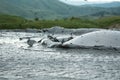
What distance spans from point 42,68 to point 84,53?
10.1 metres

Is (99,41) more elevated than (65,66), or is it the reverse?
(99,41)

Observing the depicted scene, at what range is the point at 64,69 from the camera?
77.0ft

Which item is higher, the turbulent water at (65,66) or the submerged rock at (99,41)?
the submerged rock at (99,41)

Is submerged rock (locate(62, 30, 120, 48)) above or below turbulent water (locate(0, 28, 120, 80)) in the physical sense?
above

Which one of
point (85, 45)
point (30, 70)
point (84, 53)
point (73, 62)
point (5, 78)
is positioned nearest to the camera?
point (5, 78)

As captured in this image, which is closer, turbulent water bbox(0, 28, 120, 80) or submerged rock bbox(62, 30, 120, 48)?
turbulent water bbox(0, 28, 120, 80)

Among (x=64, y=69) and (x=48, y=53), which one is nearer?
(x=64, y=69)

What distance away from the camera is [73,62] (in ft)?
89.0

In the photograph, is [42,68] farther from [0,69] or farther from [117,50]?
[117,50]

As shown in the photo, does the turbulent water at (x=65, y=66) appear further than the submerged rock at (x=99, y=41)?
No

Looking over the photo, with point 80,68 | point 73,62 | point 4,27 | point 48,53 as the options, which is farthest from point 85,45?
point 4,27

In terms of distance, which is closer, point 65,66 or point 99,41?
point 65,66

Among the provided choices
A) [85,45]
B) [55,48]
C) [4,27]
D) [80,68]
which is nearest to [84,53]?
[85,45]

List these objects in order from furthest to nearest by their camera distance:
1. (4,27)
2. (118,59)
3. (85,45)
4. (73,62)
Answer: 1. (4,27)
2. (85,45)
3. (118,59)
4. (73,62)
